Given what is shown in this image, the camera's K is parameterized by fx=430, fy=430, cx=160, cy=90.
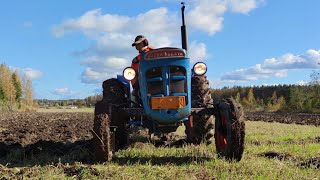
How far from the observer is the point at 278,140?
1069 cm

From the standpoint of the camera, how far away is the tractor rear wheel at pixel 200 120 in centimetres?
876

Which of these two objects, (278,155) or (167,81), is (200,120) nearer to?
(278,155)

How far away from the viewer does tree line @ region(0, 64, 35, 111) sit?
46.0 metres

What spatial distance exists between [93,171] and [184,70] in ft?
8.55

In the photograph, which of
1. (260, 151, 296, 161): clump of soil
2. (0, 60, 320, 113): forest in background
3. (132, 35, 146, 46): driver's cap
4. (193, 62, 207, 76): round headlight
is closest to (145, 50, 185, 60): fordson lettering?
(193, 62, 207, 76): round headlight

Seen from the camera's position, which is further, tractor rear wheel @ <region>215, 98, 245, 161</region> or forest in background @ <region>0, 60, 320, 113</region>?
forest in background @ <region>0, 60, 320, 113</region>

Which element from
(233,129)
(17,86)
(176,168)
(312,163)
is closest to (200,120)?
(233,129)

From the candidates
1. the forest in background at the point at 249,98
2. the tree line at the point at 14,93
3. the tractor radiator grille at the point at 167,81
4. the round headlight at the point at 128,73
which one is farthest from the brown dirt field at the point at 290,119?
the tree line at the point at 14,93

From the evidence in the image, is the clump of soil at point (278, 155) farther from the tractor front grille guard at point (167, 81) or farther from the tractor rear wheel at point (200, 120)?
the tractor front grille guard at point (167, 81)

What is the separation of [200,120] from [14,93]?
43.5m

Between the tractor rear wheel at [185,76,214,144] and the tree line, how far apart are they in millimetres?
35886

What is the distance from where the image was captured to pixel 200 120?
9.20m

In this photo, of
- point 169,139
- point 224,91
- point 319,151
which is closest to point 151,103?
point 169,139

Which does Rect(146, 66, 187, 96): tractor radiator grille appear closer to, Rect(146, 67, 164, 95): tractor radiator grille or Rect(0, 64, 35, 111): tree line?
Rect(146, 67, 164, 95): tractor radiator grille
